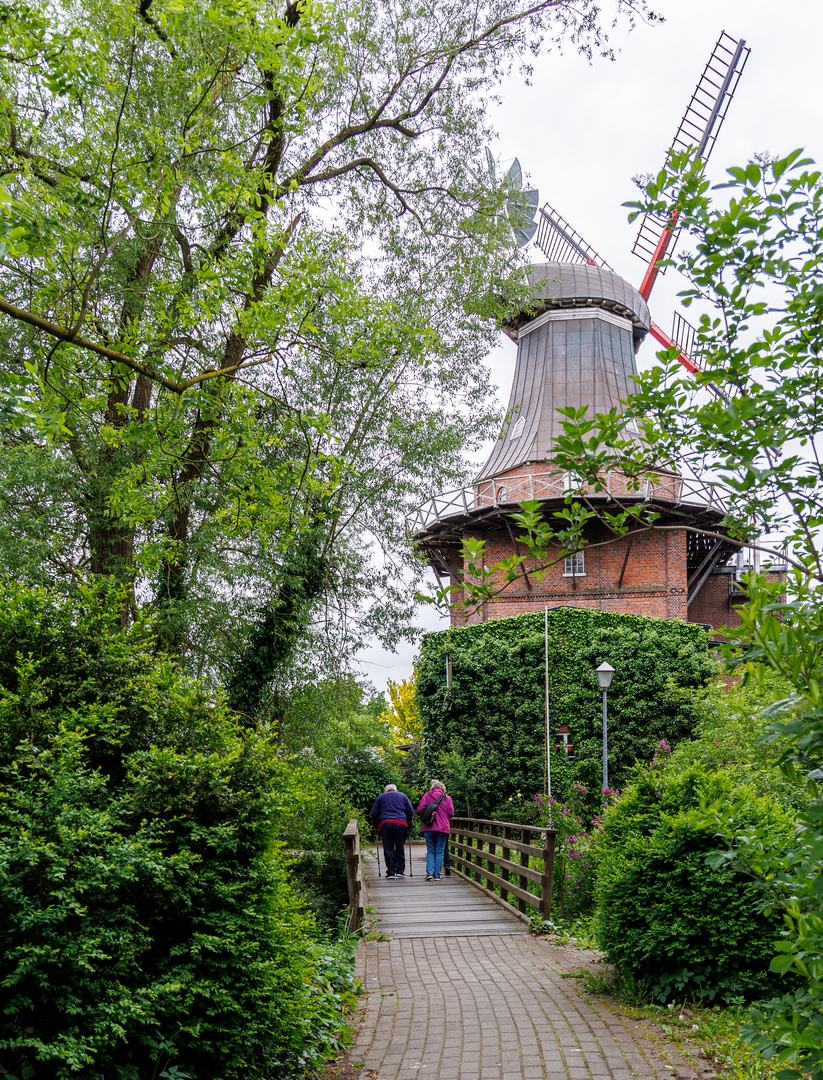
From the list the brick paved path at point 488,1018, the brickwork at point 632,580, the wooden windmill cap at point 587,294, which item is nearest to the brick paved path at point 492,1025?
the brick paved path at point 488,1018

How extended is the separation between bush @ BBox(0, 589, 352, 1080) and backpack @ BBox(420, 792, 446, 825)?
27.5 ft

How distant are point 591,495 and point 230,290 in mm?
15279

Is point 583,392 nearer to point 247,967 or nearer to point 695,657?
point 695,657

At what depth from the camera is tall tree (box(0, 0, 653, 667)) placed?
22.6 ft

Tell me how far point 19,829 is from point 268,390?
25.5 ft

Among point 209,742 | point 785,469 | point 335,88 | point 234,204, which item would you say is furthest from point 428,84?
point 785,469

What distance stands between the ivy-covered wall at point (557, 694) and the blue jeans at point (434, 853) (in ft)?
21.6

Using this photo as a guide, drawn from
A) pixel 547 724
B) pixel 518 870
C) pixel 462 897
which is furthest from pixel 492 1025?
pixel 547 724

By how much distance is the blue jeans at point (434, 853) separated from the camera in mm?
14693

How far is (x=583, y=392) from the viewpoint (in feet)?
91.1

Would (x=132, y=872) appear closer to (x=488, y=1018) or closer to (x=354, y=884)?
(x=488, y=1018)

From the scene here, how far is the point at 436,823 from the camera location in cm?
1404

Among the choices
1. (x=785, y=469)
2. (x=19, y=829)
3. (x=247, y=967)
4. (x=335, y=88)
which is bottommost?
(x=247, y=967)

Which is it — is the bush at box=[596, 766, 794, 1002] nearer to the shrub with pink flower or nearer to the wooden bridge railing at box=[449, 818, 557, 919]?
the shrub with pink flower
